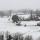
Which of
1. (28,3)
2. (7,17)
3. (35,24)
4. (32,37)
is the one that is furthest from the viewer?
(28,3)

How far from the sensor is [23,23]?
1297 millimetres

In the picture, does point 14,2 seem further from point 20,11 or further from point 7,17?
point 7,17

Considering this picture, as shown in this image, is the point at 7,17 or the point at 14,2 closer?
the point at 7,17

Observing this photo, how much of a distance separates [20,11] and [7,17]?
0.28m

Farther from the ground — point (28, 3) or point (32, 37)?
point (28, 3)

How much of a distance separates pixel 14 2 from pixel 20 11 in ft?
0.76

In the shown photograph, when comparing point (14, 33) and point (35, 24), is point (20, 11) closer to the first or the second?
point (35, 24)

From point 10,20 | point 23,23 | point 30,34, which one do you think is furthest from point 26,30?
point 10,20

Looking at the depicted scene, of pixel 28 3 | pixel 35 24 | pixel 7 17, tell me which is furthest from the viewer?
pixel 28 3

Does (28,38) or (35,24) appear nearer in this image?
(28,38)

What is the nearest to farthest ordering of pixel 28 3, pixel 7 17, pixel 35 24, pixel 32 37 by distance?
pixel 32 37 < pixel 35 24 < pixel 7 17 < pixel 28 3

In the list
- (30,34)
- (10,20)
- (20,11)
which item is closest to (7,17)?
(10,20)

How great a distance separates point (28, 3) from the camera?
1.54 m

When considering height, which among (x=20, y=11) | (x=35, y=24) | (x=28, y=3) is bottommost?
(x=35, y=24)
